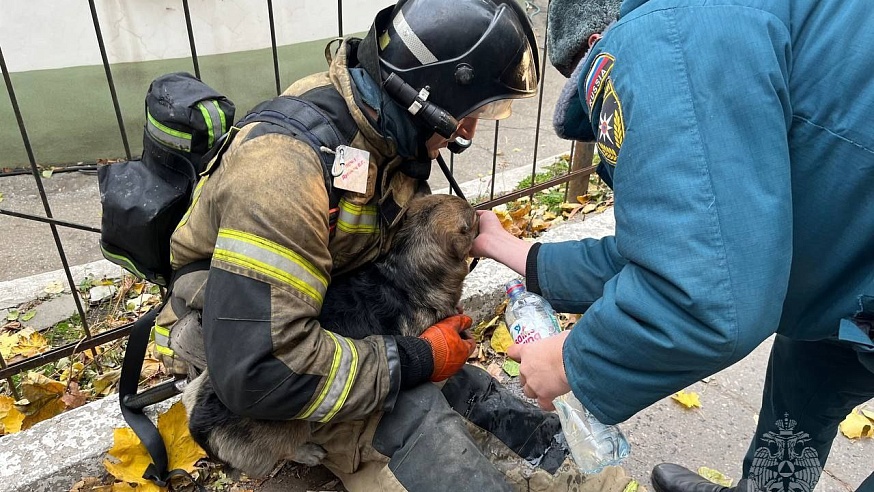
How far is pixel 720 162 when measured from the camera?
51.0 inches

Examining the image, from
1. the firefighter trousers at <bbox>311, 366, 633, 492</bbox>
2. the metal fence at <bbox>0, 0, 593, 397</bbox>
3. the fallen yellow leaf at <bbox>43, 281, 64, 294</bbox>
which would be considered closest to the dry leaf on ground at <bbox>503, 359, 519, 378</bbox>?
the firefighter trousers at <bbox>311, 366, 633, 492</bbox>

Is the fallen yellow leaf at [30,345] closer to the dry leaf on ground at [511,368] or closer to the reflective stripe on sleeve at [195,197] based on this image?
the reflective stripe on sleeve at [195,197]

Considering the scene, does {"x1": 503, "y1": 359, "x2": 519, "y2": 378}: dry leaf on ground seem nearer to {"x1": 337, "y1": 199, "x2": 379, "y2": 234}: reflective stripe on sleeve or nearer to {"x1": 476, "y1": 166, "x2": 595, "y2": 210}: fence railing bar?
{"x1": 476, "y1": 166, "x2": 595, "y2": 210}: fence railing bar

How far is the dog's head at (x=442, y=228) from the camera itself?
2.60 meters

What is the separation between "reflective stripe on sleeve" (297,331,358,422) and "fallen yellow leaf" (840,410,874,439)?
257 cm

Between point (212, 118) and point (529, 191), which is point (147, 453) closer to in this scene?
point (212, 118)

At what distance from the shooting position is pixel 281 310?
78.0 inches

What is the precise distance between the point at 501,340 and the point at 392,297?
1.31 meters

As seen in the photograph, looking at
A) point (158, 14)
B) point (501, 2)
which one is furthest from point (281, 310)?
point (158, 14)

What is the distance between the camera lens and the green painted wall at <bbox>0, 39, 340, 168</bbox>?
6.70m

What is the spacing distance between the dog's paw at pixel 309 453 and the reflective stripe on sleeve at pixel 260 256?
811mm

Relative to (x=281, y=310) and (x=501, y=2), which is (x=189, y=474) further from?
(x=501, y=2)

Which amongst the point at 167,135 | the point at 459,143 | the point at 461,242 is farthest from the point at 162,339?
the point at 459,143

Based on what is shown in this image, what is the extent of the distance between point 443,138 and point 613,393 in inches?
50.7
